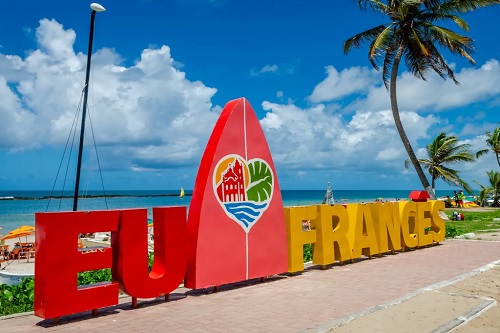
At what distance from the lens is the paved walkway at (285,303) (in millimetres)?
7098

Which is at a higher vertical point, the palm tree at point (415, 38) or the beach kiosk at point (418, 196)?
the palm tree at point (415, 38)

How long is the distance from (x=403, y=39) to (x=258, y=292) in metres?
15.6

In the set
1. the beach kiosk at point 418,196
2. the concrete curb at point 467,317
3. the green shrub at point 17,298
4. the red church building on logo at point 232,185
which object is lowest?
the concrete curb at point 467,317

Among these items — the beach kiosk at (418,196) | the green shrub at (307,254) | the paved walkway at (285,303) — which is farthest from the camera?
the beach kiosk at (418,196)

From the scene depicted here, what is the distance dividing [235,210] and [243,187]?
528mm

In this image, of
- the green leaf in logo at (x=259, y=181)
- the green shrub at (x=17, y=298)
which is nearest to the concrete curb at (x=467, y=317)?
the green leaf in logo at (x=259, y=181)

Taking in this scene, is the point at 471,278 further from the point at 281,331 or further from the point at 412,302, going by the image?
the point at 281,331

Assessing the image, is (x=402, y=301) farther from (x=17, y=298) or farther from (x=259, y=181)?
(x=17, y=298)

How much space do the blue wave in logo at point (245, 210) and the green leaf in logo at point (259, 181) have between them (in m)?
0.14

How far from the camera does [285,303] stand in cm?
847

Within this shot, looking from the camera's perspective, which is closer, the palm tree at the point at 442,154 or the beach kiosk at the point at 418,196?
the beach kiosk at the point at 418,196

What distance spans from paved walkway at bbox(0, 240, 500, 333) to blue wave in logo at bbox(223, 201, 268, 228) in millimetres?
1395

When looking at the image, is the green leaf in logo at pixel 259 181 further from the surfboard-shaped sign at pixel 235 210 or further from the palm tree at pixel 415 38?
the palm tree at pixel 415 38

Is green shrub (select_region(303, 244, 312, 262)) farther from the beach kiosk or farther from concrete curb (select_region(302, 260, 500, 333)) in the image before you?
concrete curb (select_region(302, 260, 500, 333))
